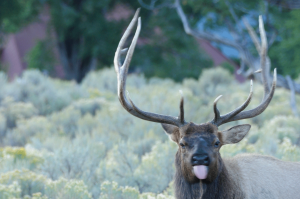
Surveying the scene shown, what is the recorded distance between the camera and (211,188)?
3033 mm

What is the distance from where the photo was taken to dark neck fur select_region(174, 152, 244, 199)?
119 inches

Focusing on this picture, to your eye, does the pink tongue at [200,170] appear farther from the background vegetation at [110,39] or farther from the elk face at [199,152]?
the background vegetation at [110,39]

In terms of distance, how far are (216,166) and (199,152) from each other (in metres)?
0.23

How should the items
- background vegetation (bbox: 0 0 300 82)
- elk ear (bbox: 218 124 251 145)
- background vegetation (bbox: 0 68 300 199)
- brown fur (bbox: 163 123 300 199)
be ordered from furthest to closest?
background vegetation (bbox: 0 0 300 82) < background vegetation (bbox: 0 68 300 199) < elk ear (bbox: 218 124 251 145) < brown fur (bbox: 163 123 300 199)

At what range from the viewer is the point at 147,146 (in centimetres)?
580

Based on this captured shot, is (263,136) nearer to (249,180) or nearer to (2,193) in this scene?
(249,180)

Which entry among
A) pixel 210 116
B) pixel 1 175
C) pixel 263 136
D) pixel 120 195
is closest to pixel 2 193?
pixel 1 175

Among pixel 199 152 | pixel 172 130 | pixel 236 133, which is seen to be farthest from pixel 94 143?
pixel 199 152

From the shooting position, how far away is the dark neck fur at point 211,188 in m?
3.03

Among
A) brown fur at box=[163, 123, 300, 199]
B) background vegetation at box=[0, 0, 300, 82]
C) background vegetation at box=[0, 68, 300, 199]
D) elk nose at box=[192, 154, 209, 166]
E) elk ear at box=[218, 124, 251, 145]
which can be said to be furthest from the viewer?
background vegetation at box=[0, 0, 300, 82]

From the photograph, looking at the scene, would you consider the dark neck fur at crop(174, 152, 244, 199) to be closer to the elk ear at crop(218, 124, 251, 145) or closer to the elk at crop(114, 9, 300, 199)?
the elk at crop(114, 9, 300, 199)

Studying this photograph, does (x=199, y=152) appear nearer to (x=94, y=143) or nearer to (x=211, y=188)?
(x=211, y=188)

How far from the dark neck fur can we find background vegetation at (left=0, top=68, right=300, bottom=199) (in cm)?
60

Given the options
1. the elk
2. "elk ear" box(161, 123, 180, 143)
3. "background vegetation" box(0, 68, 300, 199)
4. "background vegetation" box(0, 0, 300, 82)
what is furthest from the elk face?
"background vegetation" box(0, 0, 300, 82)
